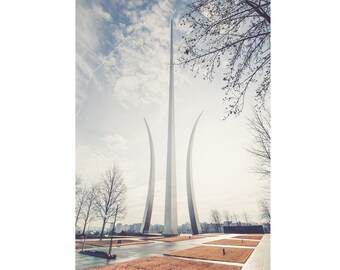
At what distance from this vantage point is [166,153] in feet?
12.4

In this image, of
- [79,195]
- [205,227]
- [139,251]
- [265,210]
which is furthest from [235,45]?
[79,195]

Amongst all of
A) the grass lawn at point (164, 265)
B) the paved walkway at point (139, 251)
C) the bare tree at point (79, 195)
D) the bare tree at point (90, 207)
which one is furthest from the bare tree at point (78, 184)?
the grass lawn at point (164, 265)

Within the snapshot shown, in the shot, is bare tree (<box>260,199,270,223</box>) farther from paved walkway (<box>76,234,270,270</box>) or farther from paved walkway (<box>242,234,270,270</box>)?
paved walkway (<box>76,234,270,270</box>)

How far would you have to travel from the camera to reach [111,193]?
3.85 m

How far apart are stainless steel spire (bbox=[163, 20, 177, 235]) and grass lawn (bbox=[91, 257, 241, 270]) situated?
1.25ft

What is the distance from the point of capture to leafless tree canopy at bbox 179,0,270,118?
2988mm

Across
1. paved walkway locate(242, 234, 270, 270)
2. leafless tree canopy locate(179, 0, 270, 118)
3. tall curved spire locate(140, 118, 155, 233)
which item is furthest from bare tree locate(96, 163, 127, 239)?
paved walkway locate(242, 234, 270, 270)

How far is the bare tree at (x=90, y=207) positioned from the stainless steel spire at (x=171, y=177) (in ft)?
2.86

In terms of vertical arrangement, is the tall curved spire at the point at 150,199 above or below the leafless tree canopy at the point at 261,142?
below

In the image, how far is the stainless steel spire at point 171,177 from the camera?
364cm
